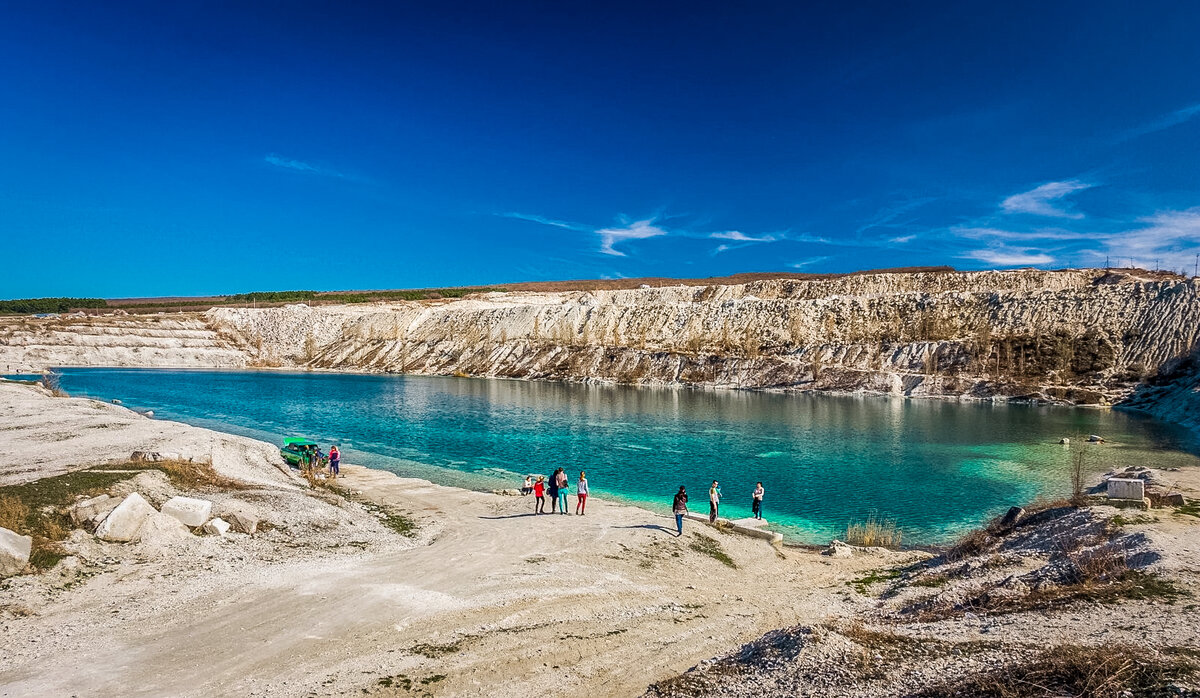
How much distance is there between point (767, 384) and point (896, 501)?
6199 cm

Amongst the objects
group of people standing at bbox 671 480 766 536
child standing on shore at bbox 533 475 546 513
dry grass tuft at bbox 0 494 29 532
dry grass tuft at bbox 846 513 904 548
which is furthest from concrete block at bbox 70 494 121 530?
dry grass tuft at bbox 846 513 904 548

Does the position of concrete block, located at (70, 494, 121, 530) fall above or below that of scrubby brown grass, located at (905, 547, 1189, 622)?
above

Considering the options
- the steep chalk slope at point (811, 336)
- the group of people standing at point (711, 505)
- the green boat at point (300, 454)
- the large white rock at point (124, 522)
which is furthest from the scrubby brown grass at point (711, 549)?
the steep chalk slope at point (811, 336)

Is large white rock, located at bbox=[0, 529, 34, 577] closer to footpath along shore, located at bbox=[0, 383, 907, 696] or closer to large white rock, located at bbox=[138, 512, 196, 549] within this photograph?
footpath along shore, located at bbox=[0, 383, 907, 696]

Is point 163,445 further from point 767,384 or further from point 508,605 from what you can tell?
point 767,384

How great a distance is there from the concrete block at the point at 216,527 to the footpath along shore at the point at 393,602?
55 centimetres

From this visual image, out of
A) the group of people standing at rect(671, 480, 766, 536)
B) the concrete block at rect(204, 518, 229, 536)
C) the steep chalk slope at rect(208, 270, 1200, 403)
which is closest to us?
the concrete block at rect(204, 518, 229, 536)

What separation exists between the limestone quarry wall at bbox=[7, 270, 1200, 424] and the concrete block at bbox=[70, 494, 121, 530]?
80312 mm

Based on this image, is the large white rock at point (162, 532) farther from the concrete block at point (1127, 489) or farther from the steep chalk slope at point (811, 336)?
the steep chalk slope at point (811, 336)

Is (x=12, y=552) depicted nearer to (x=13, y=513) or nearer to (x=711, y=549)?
(x=13, y=513)

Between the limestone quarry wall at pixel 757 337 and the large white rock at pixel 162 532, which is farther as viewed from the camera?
the limestone quarry wall at pixel 757 337

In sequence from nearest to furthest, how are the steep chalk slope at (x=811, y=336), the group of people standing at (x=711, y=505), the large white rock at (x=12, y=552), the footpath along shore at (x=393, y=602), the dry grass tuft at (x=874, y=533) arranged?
the footpath along shore at (x=393, y=602) → the large white rock at (x=12, y=552) → the group of people standing at (x=711, y=505) → the dry grass tuft at (x=874, y=533) → the steep chalk slope at (x=811, y=336)

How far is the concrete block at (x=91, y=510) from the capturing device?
16344 millimetres

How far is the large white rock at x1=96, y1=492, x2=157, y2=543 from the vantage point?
16.0 m
